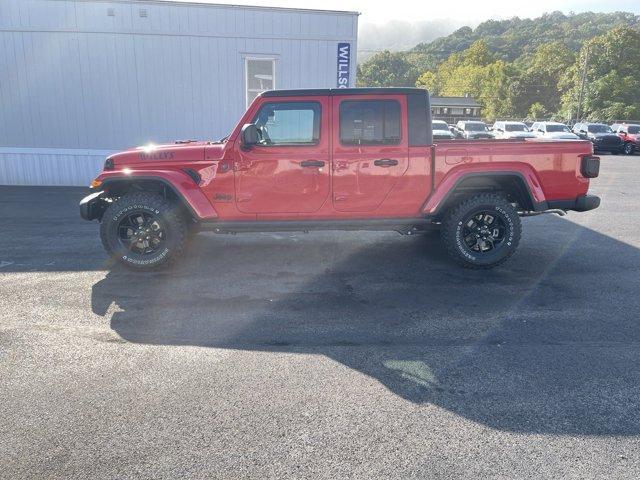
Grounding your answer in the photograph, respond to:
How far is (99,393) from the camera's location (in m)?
3.16

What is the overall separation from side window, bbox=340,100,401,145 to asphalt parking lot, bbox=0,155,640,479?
156 cm

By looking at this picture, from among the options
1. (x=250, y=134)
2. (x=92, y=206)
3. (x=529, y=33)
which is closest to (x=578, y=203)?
(x=250, y=134)

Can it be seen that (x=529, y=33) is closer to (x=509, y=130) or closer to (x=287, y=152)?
(x=509, y=130)

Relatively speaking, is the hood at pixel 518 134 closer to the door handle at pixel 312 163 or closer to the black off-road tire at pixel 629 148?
the black off-road tire at pixel 629 148

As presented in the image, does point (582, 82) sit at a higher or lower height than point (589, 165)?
higher

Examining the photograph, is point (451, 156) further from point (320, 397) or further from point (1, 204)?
point (1, 204)

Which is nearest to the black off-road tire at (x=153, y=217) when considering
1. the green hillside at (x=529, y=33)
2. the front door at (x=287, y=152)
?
the front door at (x=287, y=152)

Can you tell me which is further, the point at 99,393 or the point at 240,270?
the point at 240,270

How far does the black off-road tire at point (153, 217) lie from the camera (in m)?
5.53

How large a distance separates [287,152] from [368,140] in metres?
0.95

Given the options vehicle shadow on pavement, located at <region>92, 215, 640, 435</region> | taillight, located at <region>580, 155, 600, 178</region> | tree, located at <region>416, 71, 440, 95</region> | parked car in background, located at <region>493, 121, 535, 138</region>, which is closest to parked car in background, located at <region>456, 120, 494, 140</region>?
parked car in background, located at <region>493, 121, 535, 138</region>

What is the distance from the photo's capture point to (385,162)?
545cm

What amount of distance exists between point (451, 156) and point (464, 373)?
9.41 ft

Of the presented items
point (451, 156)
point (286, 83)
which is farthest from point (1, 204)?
point (451, 156)
